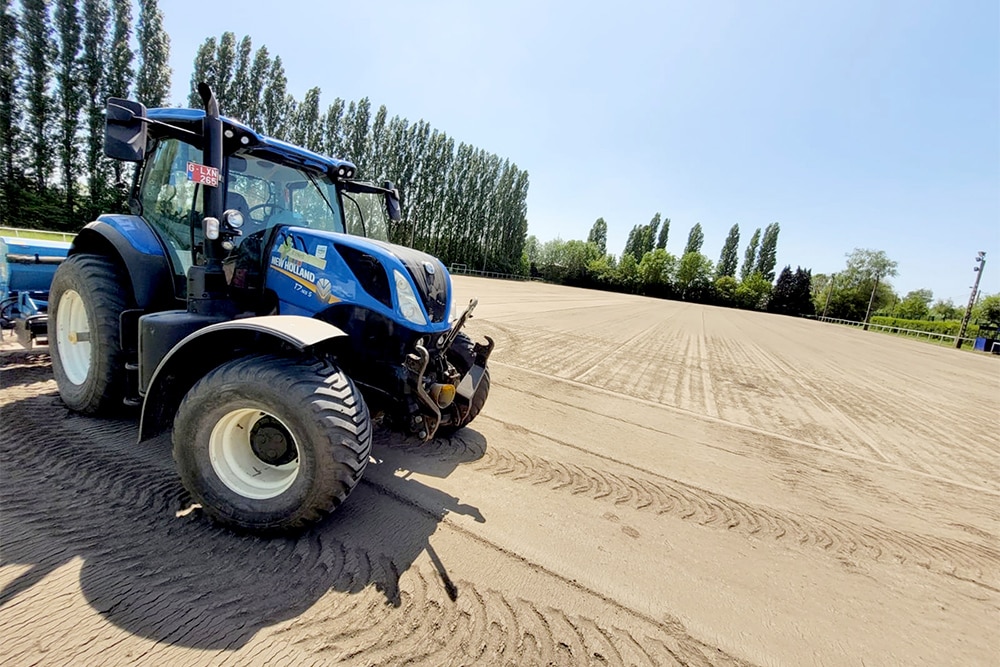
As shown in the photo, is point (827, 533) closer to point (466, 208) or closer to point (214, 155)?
point (214, 155)

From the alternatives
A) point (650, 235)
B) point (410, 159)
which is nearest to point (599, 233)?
point (650, 235)

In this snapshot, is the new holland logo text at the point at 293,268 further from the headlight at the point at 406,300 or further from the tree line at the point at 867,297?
the tree line at the point at 867,297

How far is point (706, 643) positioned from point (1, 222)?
112 feet

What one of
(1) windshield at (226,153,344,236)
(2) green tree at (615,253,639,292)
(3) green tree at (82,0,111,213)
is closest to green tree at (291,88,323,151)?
(3) green tree at (82,0,111,213)

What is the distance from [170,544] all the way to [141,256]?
240 centimetres

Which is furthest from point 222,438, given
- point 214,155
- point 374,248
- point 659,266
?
point 659,266

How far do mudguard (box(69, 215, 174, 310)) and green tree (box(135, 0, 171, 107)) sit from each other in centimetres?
3150

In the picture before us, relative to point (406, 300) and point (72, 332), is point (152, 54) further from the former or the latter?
point (406, 300)

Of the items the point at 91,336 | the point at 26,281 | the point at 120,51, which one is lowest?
the point at 91,336

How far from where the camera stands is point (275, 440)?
7.94 ft

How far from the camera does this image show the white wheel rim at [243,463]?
238 cm

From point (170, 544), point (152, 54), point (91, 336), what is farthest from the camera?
point (152, 54)

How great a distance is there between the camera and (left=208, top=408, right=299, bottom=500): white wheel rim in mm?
2385

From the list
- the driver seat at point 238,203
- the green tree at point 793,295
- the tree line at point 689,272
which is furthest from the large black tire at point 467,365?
the green tree at point 793,295
